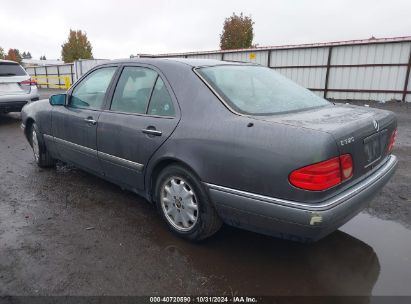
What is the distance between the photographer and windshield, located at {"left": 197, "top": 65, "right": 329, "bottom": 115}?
260cm

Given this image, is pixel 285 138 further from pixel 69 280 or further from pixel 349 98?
pixel 349 98

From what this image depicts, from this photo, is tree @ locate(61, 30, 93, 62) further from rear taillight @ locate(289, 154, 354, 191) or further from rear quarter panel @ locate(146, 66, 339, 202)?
rear taillight @ locate(289, 154, 354, 191)

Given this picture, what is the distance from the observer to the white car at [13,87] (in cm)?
841

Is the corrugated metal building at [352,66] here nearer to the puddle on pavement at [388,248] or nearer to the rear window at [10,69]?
the rear window at [10,69]

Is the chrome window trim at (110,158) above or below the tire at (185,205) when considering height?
above

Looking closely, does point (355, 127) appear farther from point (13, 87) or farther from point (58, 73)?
point (58, 73)

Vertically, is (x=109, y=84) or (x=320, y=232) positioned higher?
(x=109, y=84)

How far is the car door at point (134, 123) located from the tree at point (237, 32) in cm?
2595

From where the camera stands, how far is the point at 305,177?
206cm

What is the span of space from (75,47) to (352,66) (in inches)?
1336

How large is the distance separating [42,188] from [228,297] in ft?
9.88

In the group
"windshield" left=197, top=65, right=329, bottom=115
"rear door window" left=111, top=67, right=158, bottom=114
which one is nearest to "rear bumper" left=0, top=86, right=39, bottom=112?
"rear door window" left=111, top=67, right=158, bottom=114

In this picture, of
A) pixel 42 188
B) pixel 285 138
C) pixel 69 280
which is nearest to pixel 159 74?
pixel 285 138

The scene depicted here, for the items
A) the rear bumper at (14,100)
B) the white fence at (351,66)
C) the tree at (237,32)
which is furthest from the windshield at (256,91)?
the tree at (237,32)
